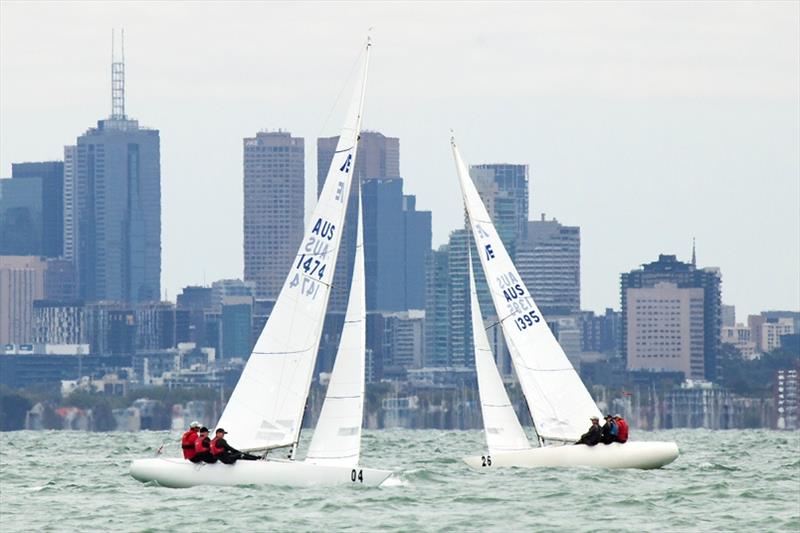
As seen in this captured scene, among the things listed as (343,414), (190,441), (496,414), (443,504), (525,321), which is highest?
(525,321)

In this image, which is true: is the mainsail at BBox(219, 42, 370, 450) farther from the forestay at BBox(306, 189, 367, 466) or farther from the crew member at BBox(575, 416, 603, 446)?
the crew member at BBox(575, 416, 603, 446)

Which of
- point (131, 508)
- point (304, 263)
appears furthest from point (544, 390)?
point (131, 508)

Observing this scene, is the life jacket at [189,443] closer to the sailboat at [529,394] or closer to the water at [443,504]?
the water at [443,504]

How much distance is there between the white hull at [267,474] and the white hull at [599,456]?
23.9 feet

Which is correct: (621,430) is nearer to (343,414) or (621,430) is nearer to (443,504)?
(443,504)

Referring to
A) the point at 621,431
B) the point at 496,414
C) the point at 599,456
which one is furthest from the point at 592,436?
the point at 496,414

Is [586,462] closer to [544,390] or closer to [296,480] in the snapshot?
[544,390]

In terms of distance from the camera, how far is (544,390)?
54.9m

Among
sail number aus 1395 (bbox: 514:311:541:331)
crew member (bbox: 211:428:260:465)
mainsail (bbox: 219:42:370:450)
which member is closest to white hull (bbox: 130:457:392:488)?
crew member (bbox: 211:428:260:465)

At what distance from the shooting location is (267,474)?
45344 mm

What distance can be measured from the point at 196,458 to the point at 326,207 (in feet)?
19.7

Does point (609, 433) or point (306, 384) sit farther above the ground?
point (306, 384)

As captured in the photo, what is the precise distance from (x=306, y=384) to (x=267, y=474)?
204cm

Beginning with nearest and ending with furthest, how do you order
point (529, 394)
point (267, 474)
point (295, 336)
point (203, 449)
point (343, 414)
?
point (267, 474) → point (343, 414) → point (203, 449) → point (295, 336) → point (529, 394)
